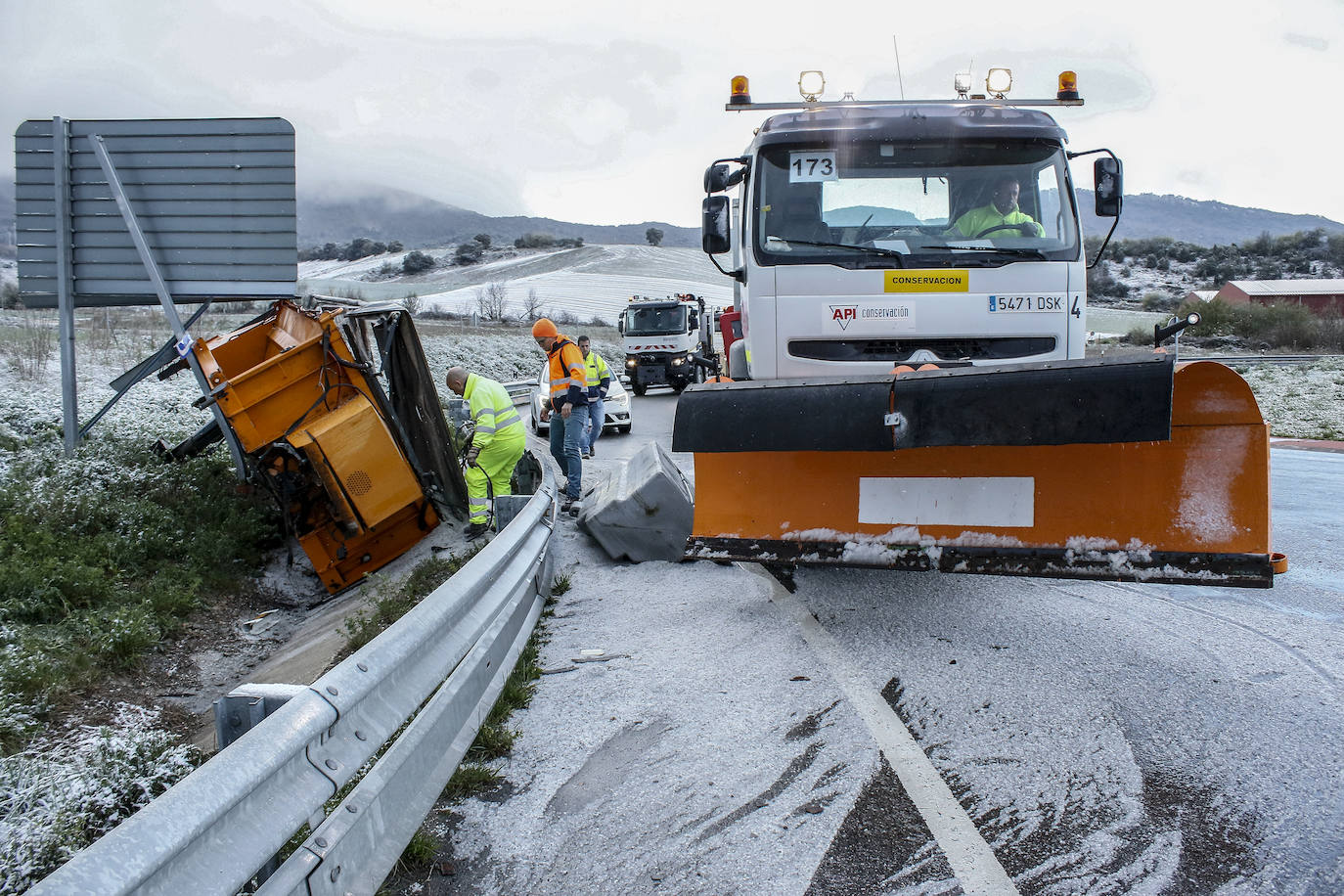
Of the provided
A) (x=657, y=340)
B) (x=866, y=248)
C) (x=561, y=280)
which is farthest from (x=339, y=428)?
(x=561, y=280)

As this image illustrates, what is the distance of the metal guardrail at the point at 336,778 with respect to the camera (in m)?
1.80

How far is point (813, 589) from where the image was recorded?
19.3 ft

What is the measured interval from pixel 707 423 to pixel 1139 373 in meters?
1.91

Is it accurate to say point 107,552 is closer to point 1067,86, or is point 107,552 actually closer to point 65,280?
point 65,280

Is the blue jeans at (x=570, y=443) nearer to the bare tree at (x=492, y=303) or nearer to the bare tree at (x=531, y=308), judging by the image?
the bare tree at (x=492, y=303)

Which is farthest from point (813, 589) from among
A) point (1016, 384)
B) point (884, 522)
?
point (1016, 384)

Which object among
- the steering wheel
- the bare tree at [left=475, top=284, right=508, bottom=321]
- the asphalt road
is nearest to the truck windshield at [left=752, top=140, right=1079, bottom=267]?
the steering wheel

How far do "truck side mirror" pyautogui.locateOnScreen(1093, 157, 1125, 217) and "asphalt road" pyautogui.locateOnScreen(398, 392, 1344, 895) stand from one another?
2.36 meters

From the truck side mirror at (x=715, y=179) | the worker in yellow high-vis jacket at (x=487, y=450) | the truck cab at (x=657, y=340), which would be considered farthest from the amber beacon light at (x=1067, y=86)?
the truck cab at (x=657, y=340)

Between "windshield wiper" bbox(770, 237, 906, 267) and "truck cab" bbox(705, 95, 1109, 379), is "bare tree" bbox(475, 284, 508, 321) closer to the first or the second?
"truck cab" bbox(705, 95, 1109, 379)

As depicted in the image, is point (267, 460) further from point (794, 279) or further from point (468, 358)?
point (468, 358)

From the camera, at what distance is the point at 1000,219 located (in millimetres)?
5742

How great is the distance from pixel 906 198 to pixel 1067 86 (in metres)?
1.75

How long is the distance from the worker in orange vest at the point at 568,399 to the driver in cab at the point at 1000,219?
174 inches
